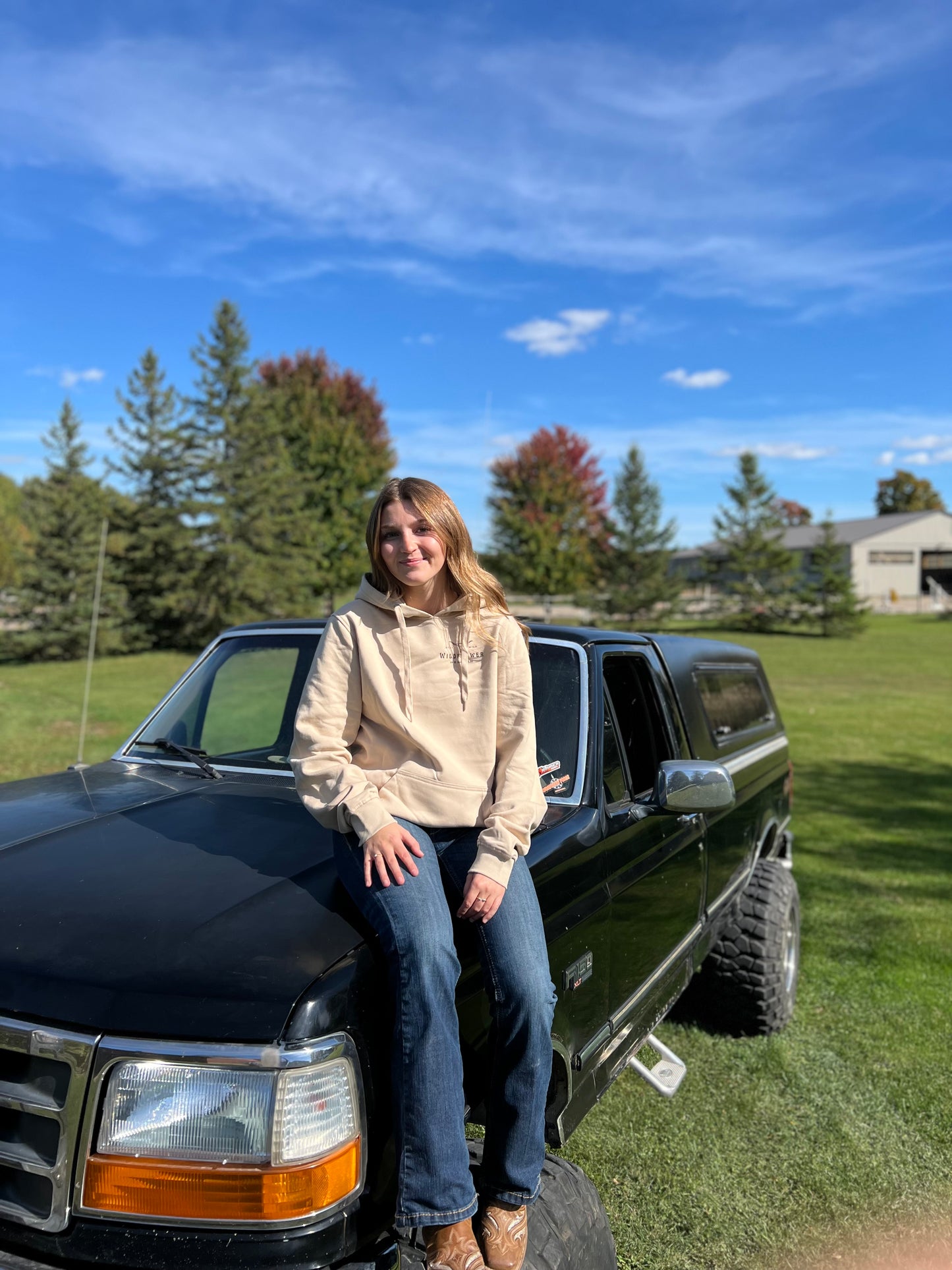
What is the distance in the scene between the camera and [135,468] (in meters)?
33.1

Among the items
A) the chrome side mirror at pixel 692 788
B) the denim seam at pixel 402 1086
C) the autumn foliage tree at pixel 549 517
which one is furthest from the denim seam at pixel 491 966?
the autumn foliage tree at pixel 549 517

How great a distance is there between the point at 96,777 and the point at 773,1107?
299cm

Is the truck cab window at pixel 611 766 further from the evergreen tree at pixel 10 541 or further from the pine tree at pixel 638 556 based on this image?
the pine tree at pixel 638 556

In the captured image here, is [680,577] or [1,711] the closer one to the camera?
[1,711]

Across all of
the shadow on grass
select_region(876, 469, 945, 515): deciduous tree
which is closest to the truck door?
the shadow on grass

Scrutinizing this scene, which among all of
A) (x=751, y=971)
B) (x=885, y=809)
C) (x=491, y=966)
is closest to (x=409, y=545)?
(x=491, y=966)

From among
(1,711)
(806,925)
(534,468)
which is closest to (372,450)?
(534,468)

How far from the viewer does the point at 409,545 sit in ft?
7.88

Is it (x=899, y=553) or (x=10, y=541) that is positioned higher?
(x=10, y=541)

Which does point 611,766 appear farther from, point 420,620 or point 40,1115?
point 40,1115

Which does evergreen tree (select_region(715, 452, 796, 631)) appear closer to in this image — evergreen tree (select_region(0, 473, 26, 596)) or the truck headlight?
evergreen tree (select_region(0, 473, 26, 596))

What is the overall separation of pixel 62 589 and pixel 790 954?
2954cm

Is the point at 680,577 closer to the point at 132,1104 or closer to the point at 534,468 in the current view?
the point at 534,468

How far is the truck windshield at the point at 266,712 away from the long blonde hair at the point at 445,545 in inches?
28.1
